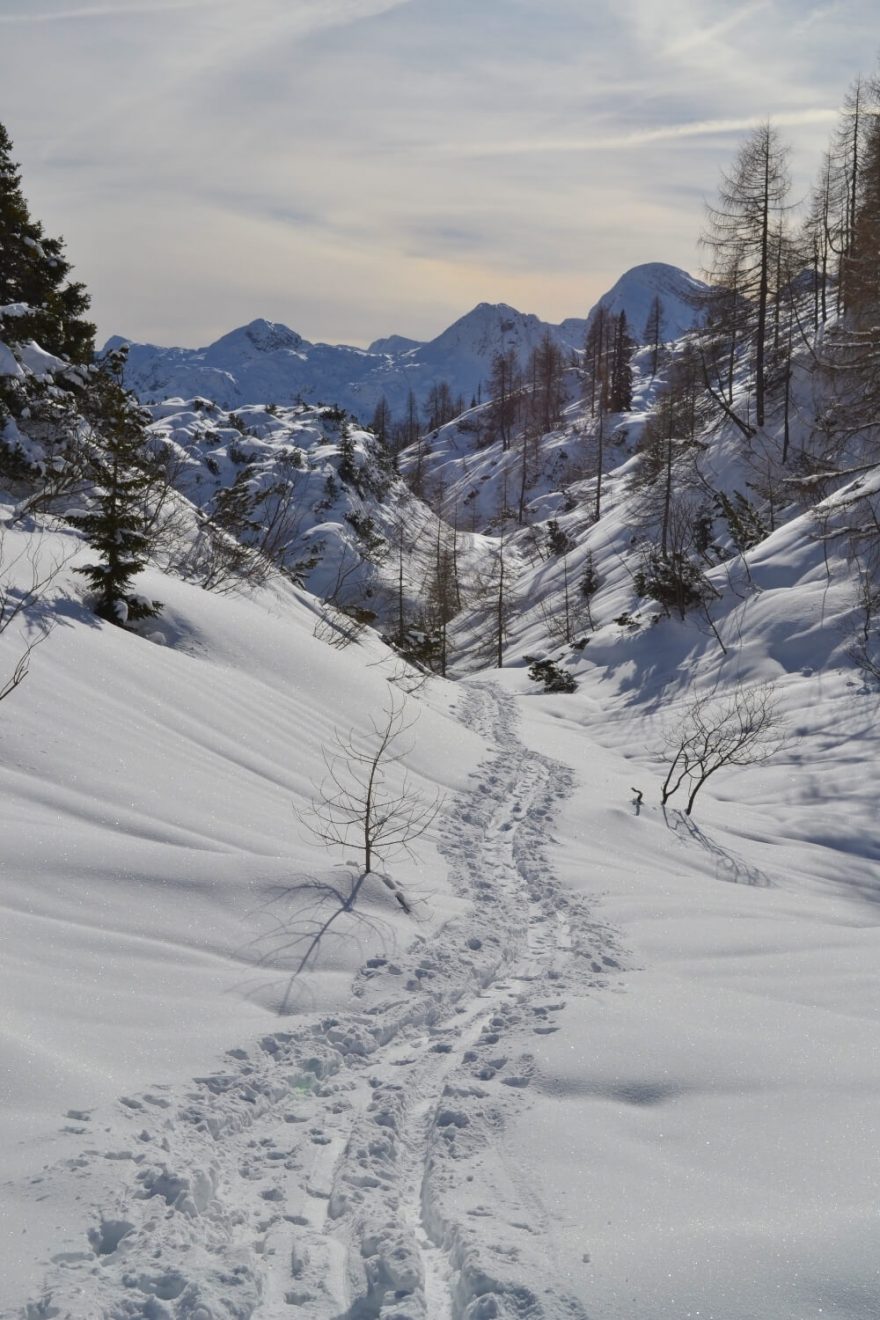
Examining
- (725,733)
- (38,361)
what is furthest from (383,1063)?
(38,361)

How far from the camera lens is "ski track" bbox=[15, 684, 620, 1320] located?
300 centimetres

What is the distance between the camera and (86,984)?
4637mm

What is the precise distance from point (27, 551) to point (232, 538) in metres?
11.0

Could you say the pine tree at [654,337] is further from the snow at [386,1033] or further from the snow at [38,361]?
the snow at [386,1033]

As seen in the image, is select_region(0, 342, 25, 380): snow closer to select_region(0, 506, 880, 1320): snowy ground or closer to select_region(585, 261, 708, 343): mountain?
select_region(0, 506, 880, 1320): snowy ground

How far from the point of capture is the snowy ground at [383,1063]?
304 cm

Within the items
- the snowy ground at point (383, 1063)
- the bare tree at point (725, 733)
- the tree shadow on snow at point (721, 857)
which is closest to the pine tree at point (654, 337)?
the bare tree at point (725, 733)

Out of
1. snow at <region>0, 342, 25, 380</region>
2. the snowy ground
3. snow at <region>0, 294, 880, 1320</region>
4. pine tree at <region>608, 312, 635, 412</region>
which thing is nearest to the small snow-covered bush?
snow at <region>0, 294, 880, 1320</region>

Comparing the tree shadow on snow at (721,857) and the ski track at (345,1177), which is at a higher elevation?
the tree shadow on snow at (721,857)

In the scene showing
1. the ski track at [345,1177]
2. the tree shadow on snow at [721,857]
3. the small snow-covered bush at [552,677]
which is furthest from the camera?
the small snow-covered bush at [552,677]

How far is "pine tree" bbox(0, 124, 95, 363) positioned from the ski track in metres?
16.1

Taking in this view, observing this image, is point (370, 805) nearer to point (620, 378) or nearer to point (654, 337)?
point (620, 378)

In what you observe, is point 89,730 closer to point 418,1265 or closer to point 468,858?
point 468,858

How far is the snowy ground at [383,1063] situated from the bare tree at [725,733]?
435cm
